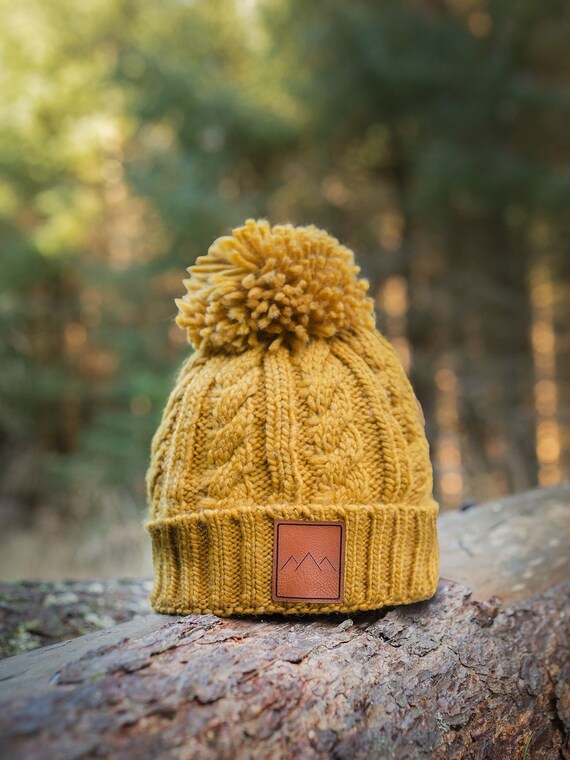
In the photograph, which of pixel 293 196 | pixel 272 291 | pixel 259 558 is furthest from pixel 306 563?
pixel 293 196

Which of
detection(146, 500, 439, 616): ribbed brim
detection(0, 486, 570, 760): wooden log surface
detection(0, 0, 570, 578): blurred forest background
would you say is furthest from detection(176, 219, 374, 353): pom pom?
detection(0, 0, 570, 578): blurred forest background

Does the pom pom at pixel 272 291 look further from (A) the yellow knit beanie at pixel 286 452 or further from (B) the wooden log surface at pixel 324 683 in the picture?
(B) the wooden log surface at pixel 324 683

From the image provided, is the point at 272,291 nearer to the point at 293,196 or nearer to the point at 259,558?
the point at 259,558

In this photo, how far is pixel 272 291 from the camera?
2.77 ft

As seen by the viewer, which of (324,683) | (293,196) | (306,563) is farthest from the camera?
(293,196)

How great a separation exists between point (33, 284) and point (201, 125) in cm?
224

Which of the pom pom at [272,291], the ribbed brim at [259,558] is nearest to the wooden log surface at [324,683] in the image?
the ribbed brim at [259,558]

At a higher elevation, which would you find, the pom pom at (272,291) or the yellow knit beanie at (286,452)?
the pom pom at (272,291)

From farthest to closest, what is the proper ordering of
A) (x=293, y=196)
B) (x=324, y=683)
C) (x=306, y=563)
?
(x=293, y=196), (x=306, y=563), (x=324, y=683)

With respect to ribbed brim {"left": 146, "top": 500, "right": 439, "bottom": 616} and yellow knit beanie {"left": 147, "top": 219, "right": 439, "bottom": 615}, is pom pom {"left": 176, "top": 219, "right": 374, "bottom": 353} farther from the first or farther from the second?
ribbed brim {"left": 146, "top": 500, "right": 439, "bottom": 616}

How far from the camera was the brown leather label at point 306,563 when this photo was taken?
77cm

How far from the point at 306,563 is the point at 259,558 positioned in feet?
0.19

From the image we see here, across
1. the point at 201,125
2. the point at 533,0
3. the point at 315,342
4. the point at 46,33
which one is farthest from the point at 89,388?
the point at 315,342

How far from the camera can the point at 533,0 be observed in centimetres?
339
